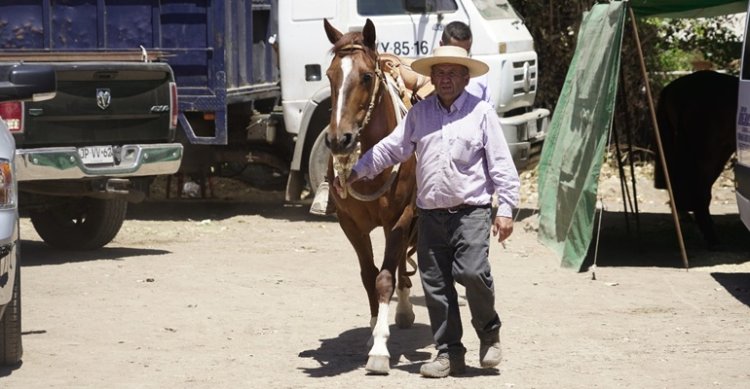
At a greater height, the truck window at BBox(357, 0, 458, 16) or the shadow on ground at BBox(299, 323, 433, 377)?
the truck window at BBox(357, 0, 458, 16)

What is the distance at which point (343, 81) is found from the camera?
7.28 metres

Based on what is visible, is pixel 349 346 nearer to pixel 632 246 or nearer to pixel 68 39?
pixel 632 246

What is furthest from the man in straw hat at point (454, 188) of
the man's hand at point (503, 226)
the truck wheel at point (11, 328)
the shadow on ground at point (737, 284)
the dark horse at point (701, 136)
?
the dark horse at point (701, 136)

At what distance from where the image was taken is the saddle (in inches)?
336

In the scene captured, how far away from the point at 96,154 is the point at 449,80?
5.03m

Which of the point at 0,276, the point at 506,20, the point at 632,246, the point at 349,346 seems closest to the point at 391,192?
the point at 349,346

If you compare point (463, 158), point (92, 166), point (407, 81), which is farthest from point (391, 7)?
point (463, 158)

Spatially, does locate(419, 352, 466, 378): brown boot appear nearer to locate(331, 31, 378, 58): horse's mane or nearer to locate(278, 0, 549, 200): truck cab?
locate(331, 31, 378, 58): horse's mane

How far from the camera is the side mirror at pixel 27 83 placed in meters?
7.41

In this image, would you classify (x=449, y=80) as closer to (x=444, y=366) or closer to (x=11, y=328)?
(x=444, y=366)

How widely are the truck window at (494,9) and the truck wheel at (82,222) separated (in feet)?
14.0

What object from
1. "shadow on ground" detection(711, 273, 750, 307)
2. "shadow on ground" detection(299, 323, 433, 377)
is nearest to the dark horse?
"shadow on ground" detection(711, 273, 750, 307)

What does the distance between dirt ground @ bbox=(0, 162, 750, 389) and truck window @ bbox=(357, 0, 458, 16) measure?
7.61ft

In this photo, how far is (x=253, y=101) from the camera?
1513 centimetres
